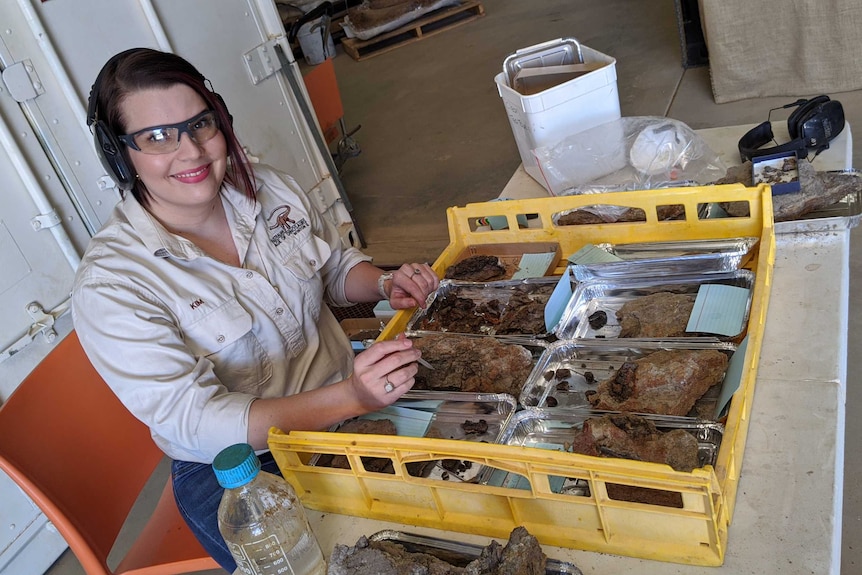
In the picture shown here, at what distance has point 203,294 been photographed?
1508 millimetres

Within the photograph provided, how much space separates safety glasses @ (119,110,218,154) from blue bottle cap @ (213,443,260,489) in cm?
74

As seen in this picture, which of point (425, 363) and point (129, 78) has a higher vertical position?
point (129, 78)

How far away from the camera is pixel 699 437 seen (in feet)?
3.50

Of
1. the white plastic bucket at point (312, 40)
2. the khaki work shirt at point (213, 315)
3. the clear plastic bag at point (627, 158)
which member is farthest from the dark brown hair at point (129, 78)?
the white plastic bucket at point (312, 40)

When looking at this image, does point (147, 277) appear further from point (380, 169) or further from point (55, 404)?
point (380, 169)

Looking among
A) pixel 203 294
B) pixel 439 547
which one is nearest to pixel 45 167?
pixel 203 294

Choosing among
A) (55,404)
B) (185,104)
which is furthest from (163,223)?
(55,404)

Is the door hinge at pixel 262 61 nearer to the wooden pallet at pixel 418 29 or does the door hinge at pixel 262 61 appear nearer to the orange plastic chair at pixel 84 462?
the orange plastic chair at pixel 84 462

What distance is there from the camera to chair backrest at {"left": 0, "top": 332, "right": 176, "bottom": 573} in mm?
1450

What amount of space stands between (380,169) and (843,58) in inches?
111

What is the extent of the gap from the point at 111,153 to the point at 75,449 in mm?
664

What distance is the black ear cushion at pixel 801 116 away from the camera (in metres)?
1.81

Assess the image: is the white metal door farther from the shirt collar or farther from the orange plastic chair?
the shirt collar

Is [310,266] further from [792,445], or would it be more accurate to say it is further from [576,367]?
[792,445]
